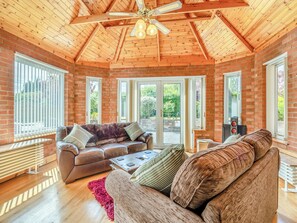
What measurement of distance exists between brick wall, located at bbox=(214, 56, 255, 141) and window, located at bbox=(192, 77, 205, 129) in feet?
1.38

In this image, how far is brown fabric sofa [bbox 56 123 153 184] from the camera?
9.58 ft

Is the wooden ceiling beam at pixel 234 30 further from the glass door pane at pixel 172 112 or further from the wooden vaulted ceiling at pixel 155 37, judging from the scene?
the glass door pane at pixel 172 112

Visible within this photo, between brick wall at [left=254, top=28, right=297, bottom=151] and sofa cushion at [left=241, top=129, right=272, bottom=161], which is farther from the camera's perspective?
brick wall at [left=254, top=28, right=297, bottom=151]

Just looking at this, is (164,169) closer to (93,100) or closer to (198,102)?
(198,102)

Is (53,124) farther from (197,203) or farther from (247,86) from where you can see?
(247,86)

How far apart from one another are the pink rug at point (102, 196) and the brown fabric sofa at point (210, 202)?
741mm

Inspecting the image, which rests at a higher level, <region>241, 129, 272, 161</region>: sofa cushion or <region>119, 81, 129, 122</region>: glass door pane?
<region>119, 81, 129, 122</region>: glass door pane

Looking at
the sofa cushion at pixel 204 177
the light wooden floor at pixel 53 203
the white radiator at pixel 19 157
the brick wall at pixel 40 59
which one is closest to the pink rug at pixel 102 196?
the light wooden floor at pixel 53 203

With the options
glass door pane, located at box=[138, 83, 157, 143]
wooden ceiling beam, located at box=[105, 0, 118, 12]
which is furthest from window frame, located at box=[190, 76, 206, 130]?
wooden ceiling beam, located at box=[105, 0, 118, 12]

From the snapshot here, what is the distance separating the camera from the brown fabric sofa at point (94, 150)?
292 cm

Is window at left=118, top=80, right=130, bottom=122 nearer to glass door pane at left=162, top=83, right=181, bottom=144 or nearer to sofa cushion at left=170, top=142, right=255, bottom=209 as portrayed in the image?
glass door pane at left=162, top=83, right=181, bottom=144

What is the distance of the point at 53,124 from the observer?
437 centimetres

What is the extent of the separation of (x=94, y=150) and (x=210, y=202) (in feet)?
8.98

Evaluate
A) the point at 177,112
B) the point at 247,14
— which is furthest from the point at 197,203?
the point at 177,112
